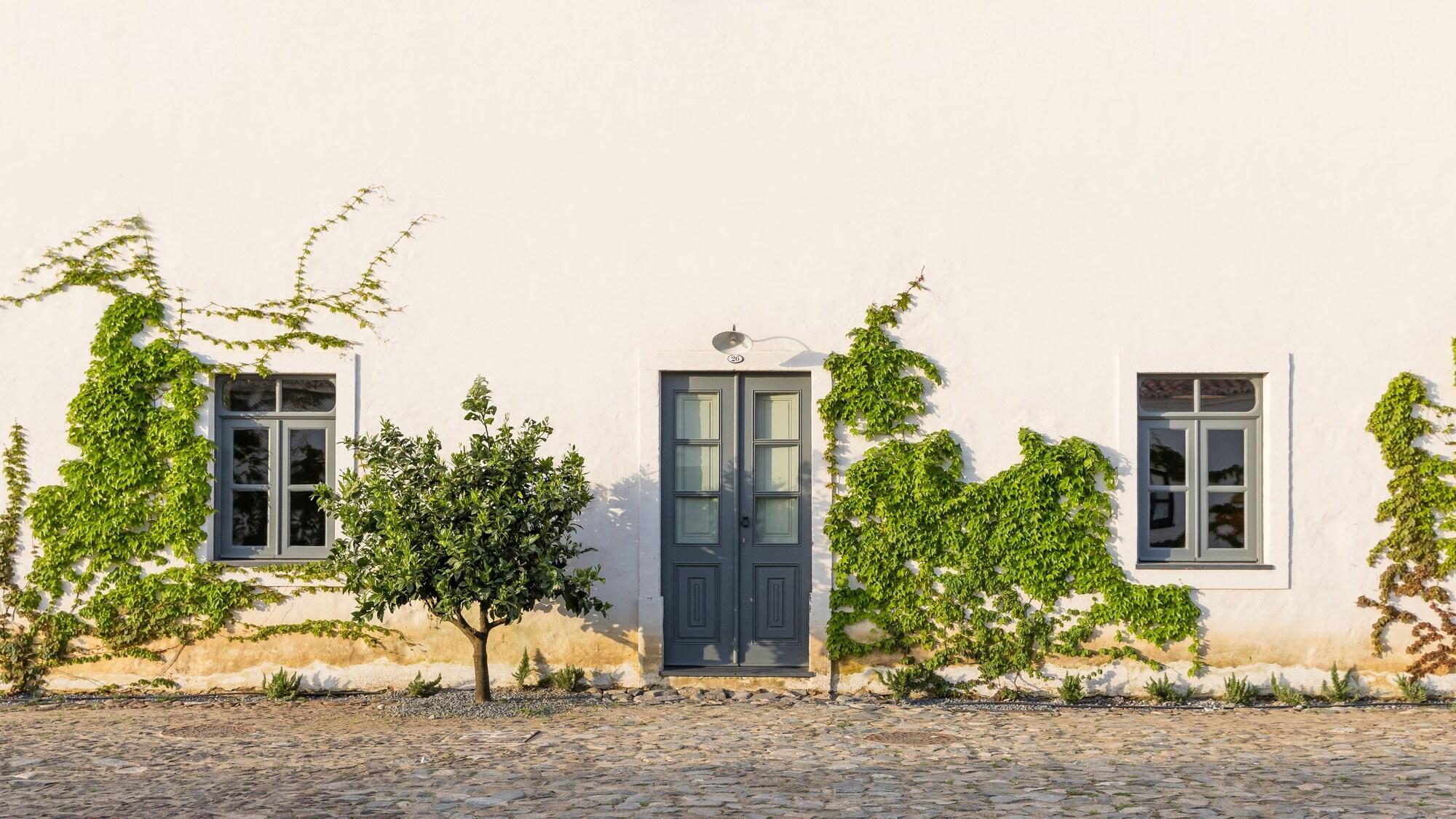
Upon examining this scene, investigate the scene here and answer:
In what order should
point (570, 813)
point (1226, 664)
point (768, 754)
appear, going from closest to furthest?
point (570, 813), point (768, 754), point (1226, 664)

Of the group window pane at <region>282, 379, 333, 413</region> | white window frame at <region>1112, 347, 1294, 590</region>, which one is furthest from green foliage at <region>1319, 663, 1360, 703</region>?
window pane at <region>282, 379, 333, 413</region>

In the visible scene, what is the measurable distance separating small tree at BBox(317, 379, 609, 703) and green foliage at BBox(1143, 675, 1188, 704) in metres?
3.85

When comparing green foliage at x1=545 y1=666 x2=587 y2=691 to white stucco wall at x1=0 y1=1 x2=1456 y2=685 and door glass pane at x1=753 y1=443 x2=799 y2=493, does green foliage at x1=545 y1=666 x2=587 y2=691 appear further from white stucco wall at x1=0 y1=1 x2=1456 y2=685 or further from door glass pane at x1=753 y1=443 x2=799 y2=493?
door glass pane at x1=753 y1=443 x2=799 y2=493

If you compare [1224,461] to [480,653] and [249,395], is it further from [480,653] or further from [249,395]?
Result: [249,395]

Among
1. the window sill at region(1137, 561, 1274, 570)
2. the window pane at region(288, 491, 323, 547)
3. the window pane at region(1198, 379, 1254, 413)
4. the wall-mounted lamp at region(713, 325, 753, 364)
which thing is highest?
the wall-mounted lamp at region(713, 325, 753, 364)

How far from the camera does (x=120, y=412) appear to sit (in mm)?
8922

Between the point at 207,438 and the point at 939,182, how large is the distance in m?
5.45

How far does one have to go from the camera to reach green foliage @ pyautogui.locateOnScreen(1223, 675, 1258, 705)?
8.73 meters

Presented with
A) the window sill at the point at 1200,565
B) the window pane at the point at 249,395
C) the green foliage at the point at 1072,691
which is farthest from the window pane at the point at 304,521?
the window sill at the point at 1200,565

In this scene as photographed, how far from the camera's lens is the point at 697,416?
29.9 feet

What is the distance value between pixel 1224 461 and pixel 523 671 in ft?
16.8

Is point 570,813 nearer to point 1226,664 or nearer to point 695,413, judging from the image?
point 695,413

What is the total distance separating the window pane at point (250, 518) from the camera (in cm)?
912

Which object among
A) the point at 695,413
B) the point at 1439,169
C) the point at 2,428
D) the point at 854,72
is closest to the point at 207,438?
the point at 2,428
